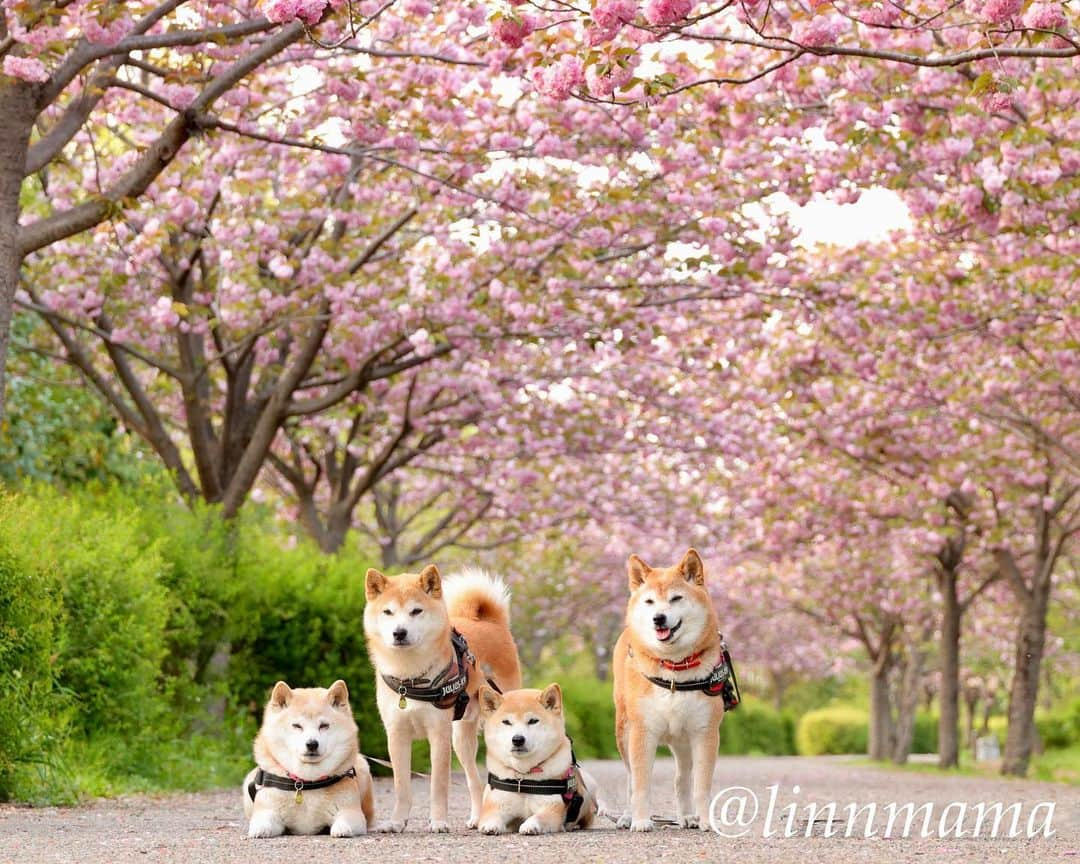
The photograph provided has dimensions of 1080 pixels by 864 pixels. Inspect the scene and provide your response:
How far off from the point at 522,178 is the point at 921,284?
4.87m

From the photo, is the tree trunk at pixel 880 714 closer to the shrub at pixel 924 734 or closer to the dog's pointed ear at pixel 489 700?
the shrub at pixel 924 734

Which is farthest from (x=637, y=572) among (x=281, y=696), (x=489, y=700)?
(x=281, y=696)

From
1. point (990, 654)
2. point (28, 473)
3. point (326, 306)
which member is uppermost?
point (326, 306)

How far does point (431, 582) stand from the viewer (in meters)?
7.19

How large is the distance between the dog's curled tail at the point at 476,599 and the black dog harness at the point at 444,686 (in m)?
0.88

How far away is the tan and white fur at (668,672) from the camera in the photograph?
6.98 meters

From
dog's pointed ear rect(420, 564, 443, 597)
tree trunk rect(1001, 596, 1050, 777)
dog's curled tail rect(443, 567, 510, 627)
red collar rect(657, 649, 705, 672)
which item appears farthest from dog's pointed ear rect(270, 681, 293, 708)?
tree trunk rect(1001, 596, 1050, 777)

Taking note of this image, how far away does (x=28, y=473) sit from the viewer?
17.0m

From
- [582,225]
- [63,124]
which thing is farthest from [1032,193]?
[63,124]

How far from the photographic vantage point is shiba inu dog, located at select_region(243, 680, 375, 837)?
270 inches

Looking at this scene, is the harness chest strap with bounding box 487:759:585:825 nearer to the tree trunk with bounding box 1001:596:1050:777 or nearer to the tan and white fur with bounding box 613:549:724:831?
the tan and white fur with bounding box 613:549:724:831

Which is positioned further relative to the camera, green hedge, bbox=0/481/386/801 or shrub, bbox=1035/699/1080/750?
shrub, bbox=1035/699/1080/750

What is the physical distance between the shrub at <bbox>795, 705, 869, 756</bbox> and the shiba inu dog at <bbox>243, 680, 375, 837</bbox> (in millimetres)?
41327

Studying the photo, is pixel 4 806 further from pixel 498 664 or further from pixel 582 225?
pixel 582 225
